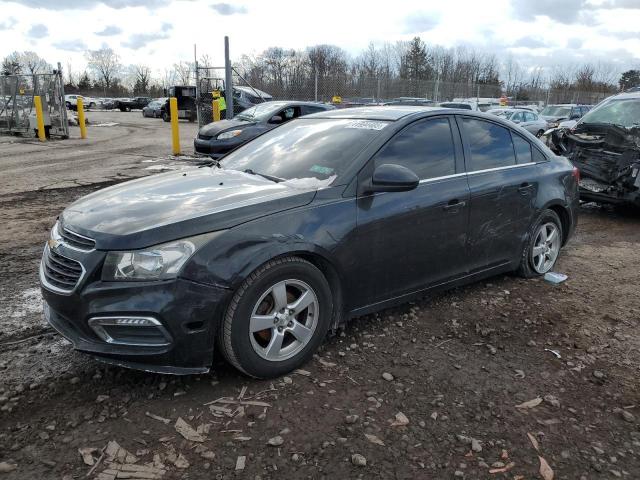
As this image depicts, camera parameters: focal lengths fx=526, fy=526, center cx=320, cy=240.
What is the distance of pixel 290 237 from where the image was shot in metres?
3.09

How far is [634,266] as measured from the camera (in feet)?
18.6

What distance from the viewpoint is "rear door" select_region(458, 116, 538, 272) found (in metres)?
4.25

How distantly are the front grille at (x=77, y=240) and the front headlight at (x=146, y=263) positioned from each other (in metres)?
0.17

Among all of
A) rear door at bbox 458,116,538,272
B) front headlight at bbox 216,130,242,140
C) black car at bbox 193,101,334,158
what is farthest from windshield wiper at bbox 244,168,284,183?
front headlight at bbox 216,130,242,140

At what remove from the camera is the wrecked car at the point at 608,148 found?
7.41 m

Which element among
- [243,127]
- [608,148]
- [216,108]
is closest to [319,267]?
[608,148]

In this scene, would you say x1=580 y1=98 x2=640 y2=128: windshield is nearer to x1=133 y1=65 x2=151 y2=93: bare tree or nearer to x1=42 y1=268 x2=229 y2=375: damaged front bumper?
x1=42 y1=268 x2=229 y2=375: damaged front bumper

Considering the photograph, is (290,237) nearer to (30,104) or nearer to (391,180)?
(391,180)

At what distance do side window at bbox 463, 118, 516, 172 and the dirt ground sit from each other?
3.81 ft

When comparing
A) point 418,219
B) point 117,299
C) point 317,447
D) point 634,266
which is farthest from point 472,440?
point 634,266

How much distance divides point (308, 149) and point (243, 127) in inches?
337

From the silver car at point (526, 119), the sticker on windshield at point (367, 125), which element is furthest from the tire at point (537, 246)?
the silver car at point (526, 119)

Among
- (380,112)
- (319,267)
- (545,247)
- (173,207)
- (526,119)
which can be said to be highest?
(380,112)

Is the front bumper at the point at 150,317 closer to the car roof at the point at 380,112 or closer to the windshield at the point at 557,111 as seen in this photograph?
the car roof at the point at 380,112
